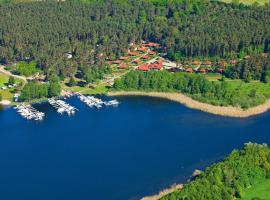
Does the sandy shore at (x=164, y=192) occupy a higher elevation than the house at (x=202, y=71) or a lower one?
lower

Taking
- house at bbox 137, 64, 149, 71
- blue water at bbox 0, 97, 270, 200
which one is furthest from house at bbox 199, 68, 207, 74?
blue water at bbox 0, 97, 270, 200

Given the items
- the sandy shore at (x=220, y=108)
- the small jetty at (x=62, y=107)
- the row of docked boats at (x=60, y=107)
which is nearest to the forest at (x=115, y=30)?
the row of docked boats at (x=60, y=107)

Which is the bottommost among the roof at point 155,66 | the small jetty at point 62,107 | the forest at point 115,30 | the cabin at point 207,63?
the small jetty at point 62,107

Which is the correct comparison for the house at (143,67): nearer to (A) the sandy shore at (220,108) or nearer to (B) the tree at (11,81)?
(A) the sandy shore at (220,108)

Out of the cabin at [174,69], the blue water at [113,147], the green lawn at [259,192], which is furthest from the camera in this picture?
the cabin at [174,69]

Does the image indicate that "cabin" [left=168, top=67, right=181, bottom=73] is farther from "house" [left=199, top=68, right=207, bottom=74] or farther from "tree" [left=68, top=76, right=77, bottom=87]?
"tree" [left=68, top=76, right=77, bottom=87]

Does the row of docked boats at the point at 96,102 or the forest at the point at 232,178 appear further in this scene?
the row of docked boats at the point at 96,102

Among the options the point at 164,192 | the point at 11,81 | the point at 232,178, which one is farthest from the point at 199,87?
the point at 232,178
